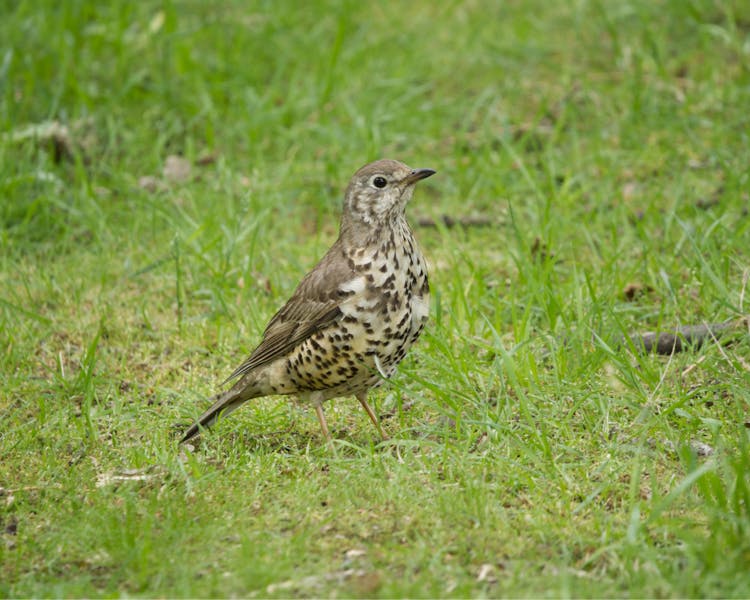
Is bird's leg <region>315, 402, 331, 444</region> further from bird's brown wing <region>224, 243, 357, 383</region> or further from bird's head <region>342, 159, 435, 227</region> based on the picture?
bird's head <region>342, 159, 435, 227</region>

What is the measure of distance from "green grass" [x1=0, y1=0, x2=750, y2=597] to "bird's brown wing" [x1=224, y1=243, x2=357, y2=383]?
406 millimetres

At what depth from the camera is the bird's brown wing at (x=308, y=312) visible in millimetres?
5023

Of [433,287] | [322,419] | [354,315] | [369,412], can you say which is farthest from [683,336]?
[322,419]

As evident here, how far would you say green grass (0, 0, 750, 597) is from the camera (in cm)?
407

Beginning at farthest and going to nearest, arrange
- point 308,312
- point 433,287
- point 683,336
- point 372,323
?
1. point 433,287
2. point 683,336
3. point 308,312
4. point 372,323

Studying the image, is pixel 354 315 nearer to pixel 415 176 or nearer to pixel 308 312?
pixel 308 312

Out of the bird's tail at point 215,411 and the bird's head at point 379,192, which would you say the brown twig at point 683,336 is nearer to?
the bird's head at point 379,192

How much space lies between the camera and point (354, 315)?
491 cm

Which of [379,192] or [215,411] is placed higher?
[379,192]

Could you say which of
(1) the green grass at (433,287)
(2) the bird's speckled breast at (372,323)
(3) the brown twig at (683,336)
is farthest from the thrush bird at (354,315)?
(3) the brown twig at (683,336)

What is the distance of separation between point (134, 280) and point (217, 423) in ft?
6.43

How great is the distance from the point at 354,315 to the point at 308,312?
32 centimetres

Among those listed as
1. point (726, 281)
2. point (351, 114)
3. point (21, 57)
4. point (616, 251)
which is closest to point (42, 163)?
point (21, 57)

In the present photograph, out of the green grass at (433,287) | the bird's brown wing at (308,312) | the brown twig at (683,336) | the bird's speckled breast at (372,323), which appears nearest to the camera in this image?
the green grass at (433,287)
